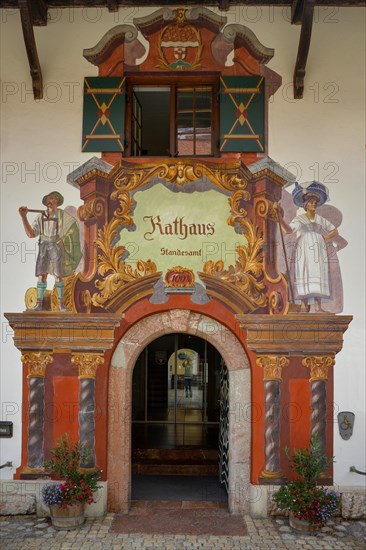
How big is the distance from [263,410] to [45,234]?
3.53 metres

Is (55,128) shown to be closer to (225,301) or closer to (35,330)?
(35,330)

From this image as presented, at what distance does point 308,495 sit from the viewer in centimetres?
686

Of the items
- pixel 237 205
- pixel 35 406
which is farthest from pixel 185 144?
pixel 35 406

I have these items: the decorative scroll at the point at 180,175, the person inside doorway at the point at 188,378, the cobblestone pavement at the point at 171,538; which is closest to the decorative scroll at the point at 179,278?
the decorative scroll at the point at 180,175

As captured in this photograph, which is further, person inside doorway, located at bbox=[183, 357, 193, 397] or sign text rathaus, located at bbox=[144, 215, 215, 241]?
person inside doorway, located at bbox=[183, 357, 193, 397]

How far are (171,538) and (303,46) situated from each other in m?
6.07

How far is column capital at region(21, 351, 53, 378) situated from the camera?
7461mm

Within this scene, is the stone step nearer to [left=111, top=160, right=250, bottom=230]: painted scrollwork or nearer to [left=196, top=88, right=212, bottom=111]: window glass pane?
[left=111, top=160, right=250, bottom=230]: painted scrollwork

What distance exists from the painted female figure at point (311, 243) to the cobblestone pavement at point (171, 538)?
2618mm

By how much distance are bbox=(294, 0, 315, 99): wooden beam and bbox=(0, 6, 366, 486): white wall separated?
0.14 m

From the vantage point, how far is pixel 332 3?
779cm

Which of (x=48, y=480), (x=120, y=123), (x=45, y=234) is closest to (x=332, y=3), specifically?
(x=120, y=123)

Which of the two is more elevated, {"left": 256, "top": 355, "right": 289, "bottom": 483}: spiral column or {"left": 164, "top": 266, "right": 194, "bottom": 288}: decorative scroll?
{"left": 164, "top": 266, "right": 194, "bottom": 288}: decorative scroll

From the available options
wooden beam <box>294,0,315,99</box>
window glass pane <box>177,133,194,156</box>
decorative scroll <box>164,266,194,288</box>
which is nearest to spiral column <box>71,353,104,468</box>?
decorative scroll <box>164,266,194,288</box>
